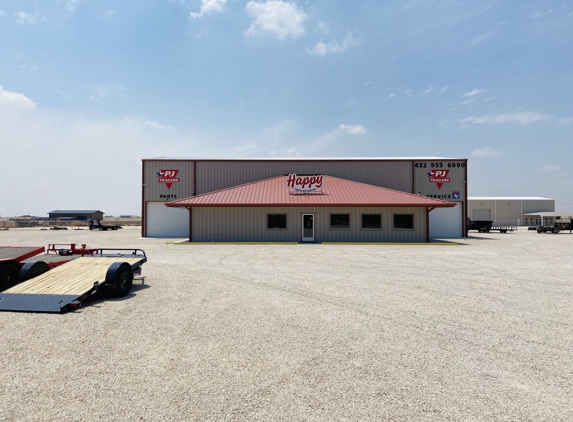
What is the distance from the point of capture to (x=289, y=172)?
1151 inches

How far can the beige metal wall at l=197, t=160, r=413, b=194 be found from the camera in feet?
93.8

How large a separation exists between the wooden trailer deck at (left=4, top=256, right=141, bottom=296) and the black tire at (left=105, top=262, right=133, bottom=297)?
0.78 ft

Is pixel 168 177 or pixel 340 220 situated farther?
pixel 168 177

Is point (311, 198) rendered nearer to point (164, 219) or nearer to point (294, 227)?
point (294, 227)

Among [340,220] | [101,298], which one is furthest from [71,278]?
[340,220]

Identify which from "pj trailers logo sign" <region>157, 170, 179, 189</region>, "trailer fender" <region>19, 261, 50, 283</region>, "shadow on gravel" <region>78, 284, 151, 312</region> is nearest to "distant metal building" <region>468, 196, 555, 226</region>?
"pj trailers logo sign" <region>157, 170, 179, 189</region>

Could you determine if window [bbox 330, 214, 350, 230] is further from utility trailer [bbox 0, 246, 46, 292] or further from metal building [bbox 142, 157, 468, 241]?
utility trailer [bbox 0, 246, 46, 292]

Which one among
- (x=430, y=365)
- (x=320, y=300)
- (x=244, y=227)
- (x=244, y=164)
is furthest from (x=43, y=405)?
(x=244, y=164)

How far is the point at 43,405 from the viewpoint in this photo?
340 cm

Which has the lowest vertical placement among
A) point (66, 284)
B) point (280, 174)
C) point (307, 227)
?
point (66, 284)

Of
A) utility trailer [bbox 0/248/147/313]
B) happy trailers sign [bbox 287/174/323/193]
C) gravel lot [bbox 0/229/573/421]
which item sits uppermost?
happy trailers sign [bbox 287/174/323/193]

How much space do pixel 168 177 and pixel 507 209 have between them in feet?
194

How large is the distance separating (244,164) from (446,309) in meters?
24.1

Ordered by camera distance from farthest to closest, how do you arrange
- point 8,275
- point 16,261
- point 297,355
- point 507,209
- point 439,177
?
point 507,209 < point 439,177 < point 16,261 < point 8,275 < point 297,355
